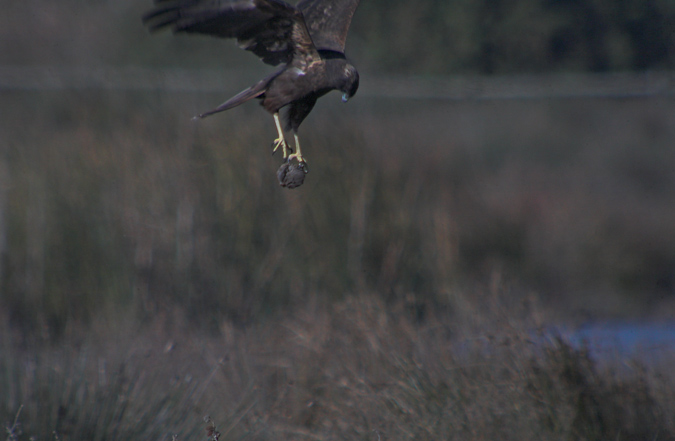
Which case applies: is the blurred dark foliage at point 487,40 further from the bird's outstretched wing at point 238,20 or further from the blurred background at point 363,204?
the bird's outstretched wing at point 238,20

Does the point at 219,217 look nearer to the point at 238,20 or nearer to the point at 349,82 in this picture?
the point at 238,20

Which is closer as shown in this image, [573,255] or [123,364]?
[123,364]

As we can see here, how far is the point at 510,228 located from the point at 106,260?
4.43m

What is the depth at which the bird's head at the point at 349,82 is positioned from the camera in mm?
2320

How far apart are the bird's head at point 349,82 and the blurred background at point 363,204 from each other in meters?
2.62

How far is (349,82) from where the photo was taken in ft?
7.71

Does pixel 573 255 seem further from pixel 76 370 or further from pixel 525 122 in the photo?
pixel 76 370

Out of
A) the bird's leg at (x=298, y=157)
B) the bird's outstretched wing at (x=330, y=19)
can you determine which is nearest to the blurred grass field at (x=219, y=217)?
the bird's outstretched wing at (x=330, y=19)

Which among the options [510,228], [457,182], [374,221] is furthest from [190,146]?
[510,228]

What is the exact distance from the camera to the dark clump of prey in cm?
237

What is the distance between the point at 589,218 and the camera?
1099 centimetres

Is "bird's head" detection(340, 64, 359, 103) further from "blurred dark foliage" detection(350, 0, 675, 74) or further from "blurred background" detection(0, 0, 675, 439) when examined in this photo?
"blurred dark foliage" detection(350, 0, 675, 74)

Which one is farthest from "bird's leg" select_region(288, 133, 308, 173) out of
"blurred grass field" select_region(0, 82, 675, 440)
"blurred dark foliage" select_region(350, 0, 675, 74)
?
"blurred dark foliage" select_region(350, 0, 675, 74)

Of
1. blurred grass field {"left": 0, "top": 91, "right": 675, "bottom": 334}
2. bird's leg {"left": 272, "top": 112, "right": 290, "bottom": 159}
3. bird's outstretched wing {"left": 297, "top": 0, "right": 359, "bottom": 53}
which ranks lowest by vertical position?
blurred grass field {"left": 0, "top": 91, "right": 675, "bottom": 334}
